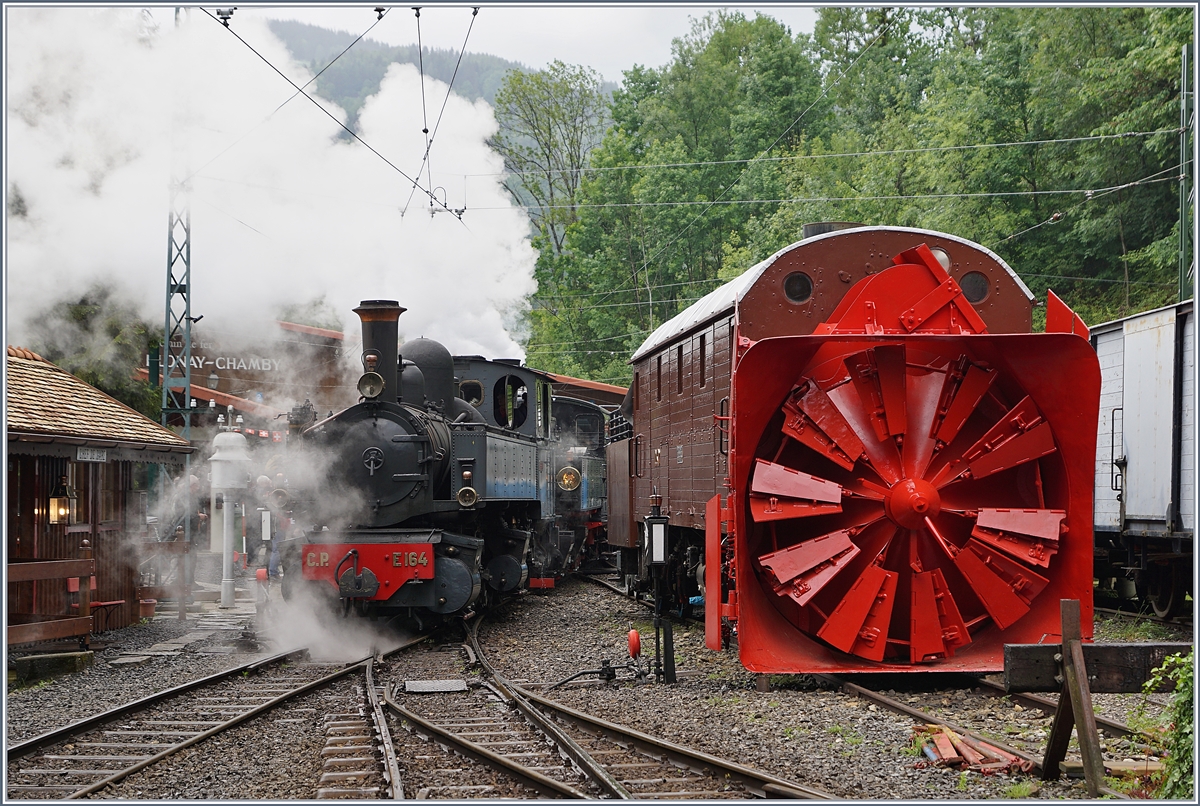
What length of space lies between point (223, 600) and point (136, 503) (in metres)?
2.00

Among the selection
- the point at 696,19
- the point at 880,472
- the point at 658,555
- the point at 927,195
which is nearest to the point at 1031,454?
the point at 880,472

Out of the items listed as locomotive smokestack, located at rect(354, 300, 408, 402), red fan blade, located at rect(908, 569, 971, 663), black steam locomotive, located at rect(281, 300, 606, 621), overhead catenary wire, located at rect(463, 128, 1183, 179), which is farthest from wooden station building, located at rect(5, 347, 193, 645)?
overhead catenary wire, located at rect(463, 128, 1183, 179)

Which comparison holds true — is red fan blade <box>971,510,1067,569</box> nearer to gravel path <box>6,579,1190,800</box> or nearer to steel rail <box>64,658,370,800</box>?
gravel path <box>6,579,1190,800</box>

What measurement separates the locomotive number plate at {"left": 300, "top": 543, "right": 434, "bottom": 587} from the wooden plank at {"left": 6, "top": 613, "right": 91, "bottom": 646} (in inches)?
83.4

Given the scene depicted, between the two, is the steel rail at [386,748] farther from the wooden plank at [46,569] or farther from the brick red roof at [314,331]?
the brick red roof at [314,331]

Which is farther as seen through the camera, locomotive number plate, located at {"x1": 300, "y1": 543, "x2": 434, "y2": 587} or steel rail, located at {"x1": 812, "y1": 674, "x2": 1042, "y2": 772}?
locomotive number plate, located at {"x1": 300, "y1": 543, "x2": 434, "y2": 587}

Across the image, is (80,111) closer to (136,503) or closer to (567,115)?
(136,503)

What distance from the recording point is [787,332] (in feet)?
26.7

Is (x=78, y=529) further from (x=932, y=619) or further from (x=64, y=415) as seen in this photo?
(x=932, y=619)

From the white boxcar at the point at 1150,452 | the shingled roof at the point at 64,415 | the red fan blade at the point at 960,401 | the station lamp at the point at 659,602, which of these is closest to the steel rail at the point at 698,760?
the station lamp at the point at 659,602

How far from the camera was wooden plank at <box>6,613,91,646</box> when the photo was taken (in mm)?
9548

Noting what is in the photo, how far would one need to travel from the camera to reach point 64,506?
40.8 feet

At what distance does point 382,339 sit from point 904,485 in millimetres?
6426

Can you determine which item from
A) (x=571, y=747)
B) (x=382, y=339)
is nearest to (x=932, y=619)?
(x=571, y=747)
